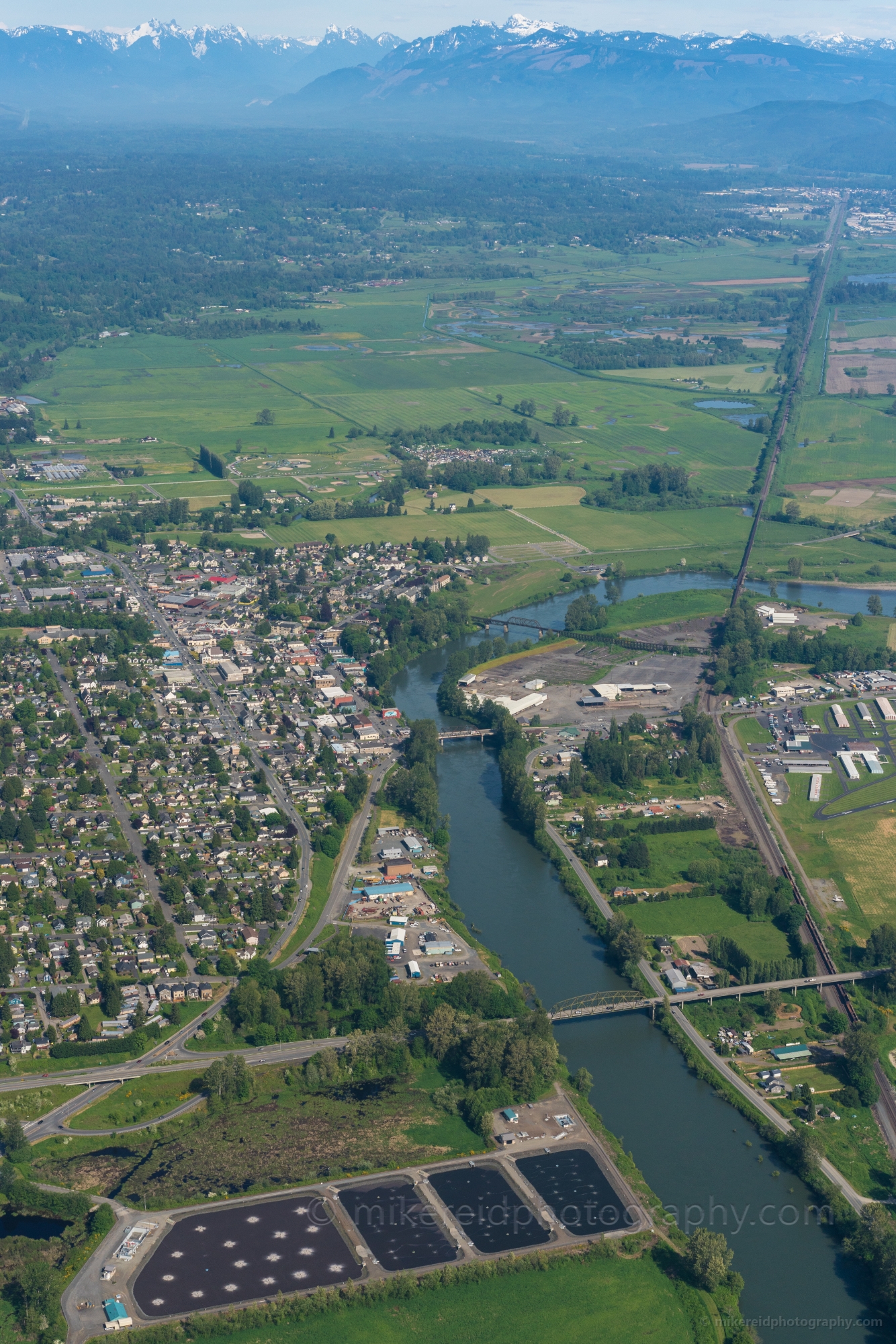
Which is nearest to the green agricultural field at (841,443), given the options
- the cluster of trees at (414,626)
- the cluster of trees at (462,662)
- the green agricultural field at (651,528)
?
the green agricultural field at (651,528)

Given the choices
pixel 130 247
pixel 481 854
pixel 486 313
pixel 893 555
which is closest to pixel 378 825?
pixel 481 854

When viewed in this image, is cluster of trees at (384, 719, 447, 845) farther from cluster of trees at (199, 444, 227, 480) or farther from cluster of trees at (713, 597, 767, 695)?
cluster of trees at (199, 444, 227, 480)

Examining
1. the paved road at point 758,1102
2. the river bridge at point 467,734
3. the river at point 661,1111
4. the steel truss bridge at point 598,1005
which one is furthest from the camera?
the river bridge at point 467,734

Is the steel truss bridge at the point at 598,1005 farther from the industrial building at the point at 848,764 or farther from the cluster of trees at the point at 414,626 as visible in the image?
the cluster of trees at the point at 414,626

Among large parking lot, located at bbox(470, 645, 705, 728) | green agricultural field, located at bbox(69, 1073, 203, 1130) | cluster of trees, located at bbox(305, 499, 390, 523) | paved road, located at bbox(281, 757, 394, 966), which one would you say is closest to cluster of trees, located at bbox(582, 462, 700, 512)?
cluster of trees, located at bbox(305, 499, 390, 523)

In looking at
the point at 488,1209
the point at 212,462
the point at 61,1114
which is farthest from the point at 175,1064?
the point at 212,462

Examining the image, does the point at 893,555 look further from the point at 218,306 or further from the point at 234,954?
the point at 218,306
